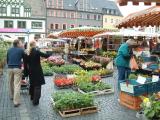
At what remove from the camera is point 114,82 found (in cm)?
1508

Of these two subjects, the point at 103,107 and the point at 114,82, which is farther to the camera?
the point at 114,82

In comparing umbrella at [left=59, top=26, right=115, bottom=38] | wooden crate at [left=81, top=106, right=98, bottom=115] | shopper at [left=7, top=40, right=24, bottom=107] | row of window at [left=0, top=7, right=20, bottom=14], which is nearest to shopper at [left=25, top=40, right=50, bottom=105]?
shopper at [left=7, top=40, right=24, bottom=107]

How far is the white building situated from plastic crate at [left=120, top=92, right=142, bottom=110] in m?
58.2

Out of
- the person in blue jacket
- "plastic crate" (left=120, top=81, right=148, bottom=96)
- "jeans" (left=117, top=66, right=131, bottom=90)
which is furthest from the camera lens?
"jeans" (left=117, top=66, right=131, bottom=90)

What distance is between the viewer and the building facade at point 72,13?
77438 mm

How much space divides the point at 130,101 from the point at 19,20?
6210 centimetres

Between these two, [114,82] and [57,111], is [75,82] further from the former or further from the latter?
[57,111]

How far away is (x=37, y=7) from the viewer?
242ft

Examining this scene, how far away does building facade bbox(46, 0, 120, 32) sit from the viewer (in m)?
77.4

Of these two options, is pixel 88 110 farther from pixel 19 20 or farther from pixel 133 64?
pixel 19 20

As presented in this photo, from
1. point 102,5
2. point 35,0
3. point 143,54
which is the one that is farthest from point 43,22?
point 143,54

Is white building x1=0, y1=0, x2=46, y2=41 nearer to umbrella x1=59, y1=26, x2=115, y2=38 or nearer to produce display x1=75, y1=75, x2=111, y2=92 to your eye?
umbrella x1=59, y1=26, x2=115, y2=38

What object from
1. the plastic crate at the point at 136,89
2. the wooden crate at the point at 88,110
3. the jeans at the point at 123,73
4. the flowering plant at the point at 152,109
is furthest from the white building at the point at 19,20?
the flowering plant at the point at 152,109

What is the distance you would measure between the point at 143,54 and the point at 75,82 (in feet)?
8.68
